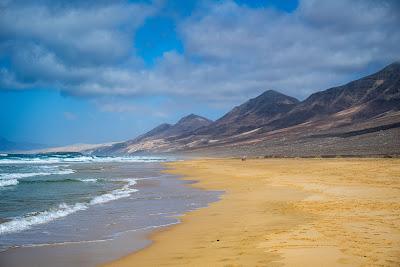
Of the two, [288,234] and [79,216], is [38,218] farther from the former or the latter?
[288,234]

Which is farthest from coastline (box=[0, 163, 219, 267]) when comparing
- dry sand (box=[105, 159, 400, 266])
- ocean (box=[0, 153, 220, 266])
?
dry sand (box=[105, 159, 400, 266])

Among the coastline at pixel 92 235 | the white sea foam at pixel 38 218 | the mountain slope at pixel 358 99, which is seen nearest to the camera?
the coastline at pixel 92 235

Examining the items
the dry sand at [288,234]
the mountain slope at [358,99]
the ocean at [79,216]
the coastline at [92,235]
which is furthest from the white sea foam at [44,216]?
the mountain slope at [358,99]

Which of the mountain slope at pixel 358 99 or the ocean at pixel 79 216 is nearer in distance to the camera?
the ocean at pixel 79 216

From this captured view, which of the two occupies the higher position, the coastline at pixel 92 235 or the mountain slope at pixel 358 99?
the mountain slope at pixel 358 99

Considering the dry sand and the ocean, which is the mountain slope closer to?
the ocean

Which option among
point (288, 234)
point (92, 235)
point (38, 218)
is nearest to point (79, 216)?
point (38, 218)

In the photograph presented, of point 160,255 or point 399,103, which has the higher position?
point 399,103

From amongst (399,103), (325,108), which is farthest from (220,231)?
(325,108)

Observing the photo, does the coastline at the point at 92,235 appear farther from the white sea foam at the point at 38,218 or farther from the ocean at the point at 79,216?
the white sea foam at the point at 38,218

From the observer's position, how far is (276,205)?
17359 mm

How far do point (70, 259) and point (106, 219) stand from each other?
577 centimetres

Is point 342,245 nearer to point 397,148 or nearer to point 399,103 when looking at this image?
point 397,148

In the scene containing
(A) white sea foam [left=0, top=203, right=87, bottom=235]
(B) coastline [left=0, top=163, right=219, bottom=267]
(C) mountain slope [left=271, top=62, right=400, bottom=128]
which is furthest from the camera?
(C) mountain slope [left=271, top=62, right=400, bottom=128]
